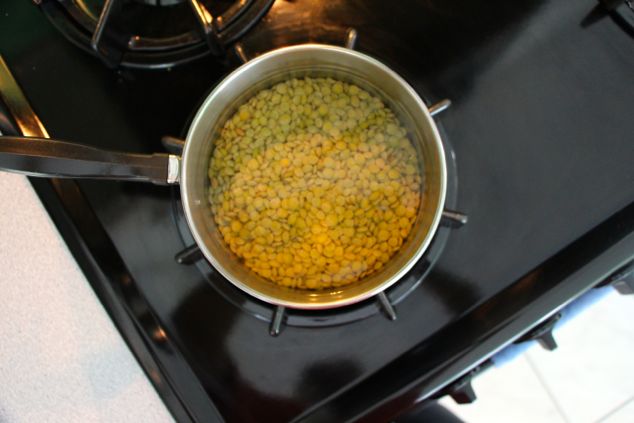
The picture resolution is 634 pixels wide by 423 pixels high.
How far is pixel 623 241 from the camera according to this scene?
574mm

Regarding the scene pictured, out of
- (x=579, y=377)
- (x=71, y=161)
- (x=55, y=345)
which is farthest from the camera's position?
(x=579, y=377)

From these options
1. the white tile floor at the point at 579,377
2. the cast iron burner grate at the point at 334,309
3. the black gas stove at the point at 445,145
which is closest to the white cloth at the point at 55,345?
the black gas stove at the point at 445,145

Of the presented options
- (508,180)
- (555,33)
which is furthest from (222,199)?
(555,33)

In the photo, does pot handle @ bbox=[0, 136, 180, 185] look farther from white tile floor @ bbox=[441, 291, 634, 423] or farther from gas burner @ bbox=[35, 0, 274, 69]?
white tile floor @ bbox=[441, 291, 634, 423]

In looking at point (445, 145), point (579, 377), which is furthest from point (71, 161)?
point (579, 377)

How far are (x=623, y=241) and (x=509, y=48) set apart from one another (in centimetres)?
28

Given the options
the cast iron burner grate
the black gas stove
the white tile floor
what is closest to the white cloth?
the black gas stove

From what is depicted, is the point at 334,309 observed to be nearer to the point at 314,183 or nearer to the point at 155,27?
the point at 314,183

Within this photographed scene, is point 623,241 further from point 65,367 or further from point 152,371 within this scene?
point 65,367

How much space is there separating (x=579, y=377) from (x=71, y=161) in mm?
1112

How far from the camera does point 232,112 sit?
668mm

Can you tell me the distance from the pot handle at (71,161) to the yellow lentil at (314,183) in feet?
0.50

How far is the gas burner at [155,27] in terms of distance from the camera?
61 centimetres

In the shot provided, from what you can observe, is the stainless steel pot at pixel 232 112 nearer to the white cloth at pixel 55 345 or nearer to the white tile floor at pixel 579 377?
the white cloth at pixel 55 345
